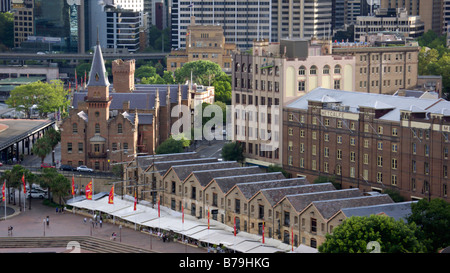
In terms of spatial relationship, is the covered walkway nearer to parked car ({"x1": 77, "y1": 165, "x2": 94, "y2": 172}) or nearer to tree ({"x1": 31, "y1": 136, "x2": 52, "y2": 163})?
parked car ({"x1": 77, "y1": 165, "x2": 94, "y2": 172})

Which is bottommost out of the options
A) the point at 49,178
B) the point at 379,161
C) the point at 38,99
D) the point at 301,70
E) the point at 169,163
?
the point at 49,178

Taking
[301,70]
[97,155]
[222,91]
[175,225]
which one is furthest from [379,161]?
[222,91]

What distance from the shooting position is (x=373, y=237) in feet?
226

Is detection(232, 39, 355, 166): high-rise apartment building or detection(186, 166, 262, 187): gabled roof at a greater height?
detection(232, 39, 355, 166): high-rise apartment building

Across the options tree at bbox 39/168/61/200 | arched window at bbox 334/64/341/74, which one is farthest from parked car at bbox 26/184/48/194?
arched window at bbox 334/64/341/74

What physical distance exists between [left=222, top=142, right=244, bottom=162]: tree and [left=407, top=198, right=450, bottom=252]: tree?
43293mm

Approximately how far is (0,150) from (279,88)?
129 ft

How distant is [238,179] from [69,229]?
1802 cm

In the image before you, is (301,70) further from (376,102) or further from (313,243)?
(313,243)

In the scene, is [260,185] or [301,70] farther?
[301,70]

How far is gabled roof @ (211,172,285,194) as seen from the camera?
97.0 m

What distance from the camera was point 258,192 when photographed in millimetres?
90938

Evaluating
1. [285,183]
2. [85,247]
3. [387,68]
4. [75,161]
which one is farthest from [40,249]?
[387,68]

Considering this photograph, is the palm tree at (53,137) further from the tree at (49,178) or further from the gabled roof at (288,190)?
the gabled roof at (288,190)
